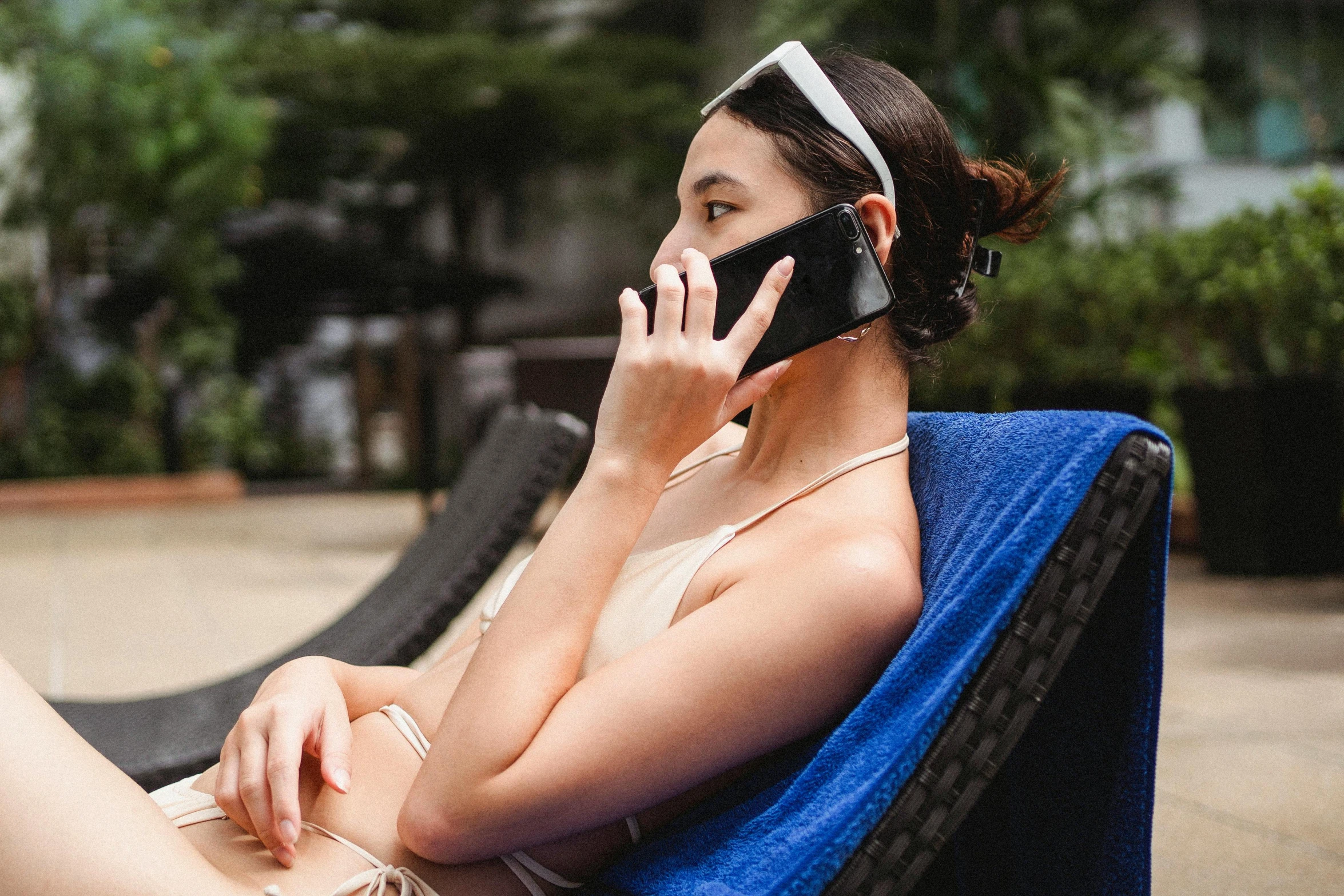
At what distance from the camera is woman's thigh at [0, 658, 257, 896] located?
1087mm

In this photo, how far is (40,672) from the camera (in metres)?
4.67

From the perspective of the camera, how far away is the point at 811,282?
1321 mm

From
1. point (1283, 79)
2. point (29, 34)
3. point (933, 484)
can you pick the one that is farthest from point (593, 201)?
point (933, 484)

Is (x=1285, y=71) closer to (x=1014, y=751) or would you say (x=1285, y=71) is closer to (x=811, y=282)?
(x=811, y=282)

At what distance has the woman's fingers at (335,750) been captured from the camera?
4.23ft

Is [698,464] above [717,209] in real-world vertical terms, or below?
below

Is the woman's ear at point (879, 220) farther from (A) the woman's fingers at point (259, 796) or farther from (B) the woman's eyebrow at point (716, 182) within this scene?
(A) the woman's fingers at point (259, 796)

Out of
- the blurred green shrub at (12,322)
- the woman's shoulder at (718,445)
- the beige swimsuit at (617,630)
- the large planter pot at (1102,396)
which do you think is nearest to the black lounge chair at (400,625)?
the woman's shoulder at (718,445)

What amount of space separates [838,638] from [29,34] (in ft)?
45.4

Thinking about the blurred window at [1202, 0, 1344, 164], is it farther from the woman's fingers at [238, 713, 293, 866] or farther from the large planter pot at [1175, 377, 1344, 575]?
the woman's fingers at [238, 713, 293, 866]

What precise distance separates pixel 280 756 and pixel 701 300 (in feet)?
2.12

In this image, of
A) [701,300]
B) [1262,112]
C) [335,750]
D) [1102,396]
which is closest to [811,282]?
[701,300]

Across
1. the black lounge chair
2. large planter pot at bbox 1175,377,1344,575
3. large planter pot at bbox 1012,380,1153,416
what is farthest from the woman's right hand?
large planter pot at bbox 1012,380,1153,416

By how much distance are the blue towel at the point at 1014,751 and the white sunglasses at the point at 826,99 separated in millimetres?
336
